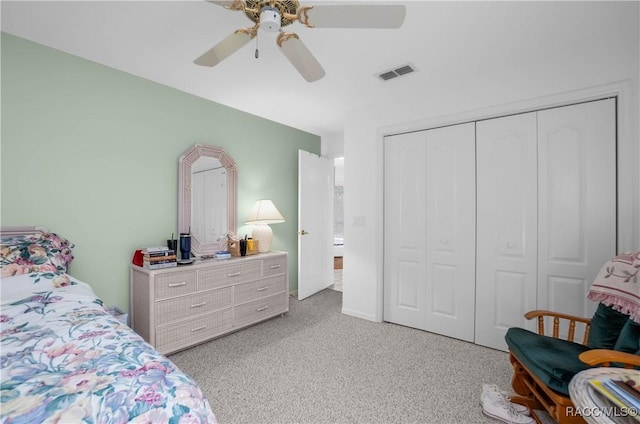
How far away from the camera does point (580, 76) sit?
2.24 m

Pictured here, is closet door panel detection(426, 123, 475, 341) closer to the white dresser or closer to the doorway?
the white dresser

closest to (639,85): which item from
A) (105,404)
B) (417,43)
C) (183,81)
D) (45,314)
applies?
(417,43)

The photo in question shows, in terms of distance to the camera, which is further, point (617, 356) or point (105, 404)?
point (617, 356)

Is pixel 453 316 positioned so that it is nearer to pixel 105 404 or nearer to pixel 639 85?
pixel 639 85

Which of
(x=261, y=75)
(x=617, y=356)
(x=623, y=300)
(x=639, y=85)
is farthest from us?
(x=261, y=75)

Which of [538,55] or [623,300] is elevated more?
[538,55]

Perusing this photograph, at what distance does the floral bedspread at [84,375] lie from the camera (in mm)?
732

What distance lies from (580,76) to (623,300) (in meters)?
1.67

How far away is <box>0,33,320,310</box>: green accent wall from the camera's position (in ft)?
6.93

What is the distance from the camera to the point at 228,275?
2891mm

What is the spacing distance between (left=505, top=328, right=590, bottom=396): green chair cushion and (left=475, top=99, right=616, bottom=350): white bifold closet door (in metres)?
0.76

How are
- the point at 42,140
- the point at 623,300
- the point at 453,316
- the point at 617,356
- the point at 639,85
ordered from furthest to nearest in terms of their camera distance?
the point at 453,316
the point at 42,140
the point at 639,85
the point at 623,300
the point at 617,356

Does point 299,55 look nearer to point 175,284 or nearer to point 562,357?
point 175,284

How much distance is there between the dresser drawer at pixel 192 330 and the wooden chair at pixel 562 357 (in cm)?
233
